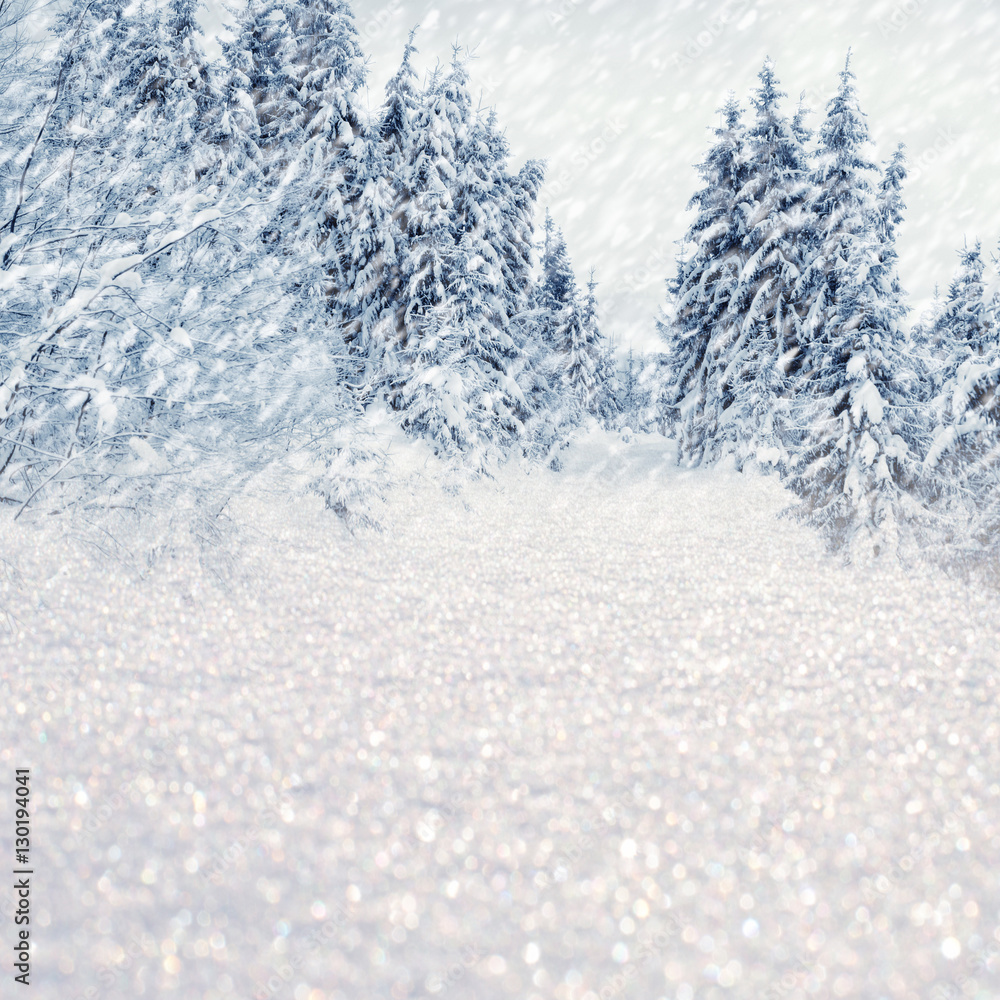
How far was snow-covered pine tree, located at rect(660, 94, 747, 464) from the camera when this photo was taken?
21.5 m

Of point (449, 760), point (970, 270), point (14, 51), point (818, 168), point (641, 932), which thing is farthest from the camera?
point (970, 270)

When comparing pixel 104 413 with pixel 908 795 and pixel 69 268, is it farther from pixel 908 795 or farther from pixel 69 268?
pixel 908 795

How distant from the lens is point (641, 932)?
2.72 metres

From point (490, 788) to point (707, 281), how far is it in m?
22.1

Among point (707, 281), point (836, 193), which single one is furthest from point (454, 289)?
point (836, 193)

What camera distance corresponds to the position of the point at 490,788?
3746 millimetres

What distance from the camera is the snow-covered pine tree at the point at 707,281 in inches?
847

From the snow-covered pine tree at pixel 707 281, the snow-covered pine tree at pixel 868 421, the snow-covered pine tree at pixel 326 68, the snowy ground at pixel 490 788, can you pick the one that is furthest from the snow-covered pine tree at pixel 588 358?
the snowy ground at pixel 490 788

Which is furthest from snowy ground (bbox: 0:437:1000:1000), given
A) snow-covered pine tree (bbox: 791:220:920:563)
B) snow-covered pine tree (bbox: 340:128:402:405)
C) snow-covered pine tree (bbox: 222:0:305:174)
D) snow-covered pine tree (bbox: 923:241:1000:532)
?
snow-covered pine tree (bbox: 222:0:305:174)

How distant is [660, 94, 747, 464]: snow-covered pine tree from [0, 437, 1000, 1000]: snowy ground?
1575 cm

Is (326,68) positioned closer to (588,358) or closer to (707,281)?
(707,281)

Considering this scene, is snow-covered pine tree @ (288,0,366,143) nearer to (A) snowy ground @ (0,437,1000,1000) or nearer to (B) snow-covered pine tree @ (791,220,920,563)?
(B) snow-covered pine tree @ (791,220,920,563)

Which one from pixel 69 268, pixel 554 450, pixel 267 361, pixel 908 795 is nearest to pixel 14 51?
pixel 69 268

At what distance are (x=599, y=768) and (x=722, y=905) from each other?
3.90 ft
